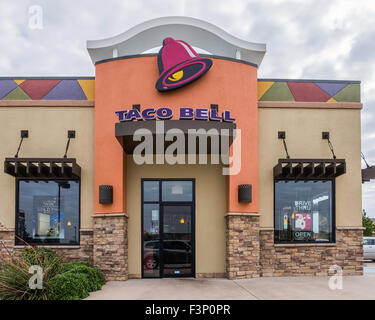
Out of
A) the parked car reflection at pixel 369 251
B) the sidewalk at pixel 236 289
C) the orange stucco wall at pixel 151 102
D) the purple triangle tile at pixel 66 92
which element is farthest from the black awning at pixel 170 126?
the parked car reflection at pixel 369 251

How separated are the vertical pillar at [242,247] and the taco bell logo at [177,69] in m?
4.22

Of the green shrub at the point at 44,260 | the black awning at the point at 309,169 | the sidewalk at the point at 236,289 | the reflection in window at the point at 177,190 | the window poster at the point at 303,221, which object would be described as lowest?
the sidewalk at the point at 236,289

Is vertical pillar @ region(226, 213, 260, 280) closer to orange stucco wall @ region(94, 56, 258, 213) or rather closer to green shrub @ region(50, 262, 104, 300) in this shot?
orange stucco wall @ region(94, 56, 258, 213)

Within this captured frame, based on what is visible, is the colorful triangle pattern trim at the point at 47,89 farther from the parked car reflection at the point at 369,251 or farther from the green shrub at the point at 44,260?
the parked car reflection at the point at 369,251

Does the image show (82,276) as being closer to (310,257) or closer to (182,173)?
(182,173)

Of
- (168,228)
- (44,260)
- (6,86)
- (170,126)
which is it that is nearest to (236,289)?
(168,228)

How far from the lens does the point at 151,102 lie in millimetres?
11953

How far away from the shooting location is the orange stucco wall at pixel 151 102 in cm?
1198

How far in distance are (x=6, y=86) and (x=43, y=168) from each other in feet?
10.9

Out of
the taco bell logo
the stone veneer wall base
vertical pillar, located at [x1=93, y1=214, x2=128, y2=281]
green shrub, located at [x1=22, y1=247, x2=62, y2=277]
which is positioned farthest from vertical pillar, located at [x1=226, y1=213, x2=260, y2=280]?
green shrub, located at [x1=22, y1=247, x2=62, y2=277]

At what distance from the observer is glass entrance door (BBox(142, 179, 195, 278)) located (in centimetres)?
1224
